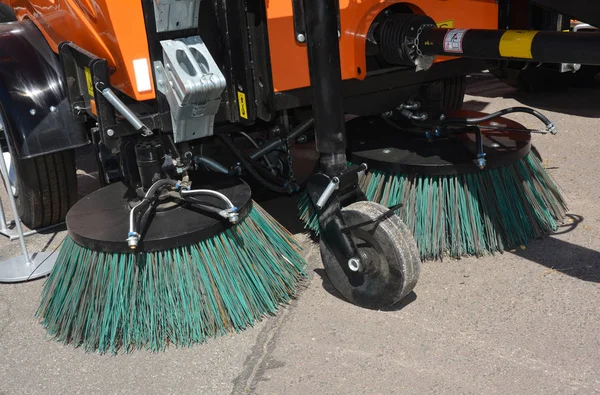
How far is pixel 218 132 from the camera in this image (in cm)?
246

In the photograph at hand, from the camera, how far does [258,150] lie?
2789 mm

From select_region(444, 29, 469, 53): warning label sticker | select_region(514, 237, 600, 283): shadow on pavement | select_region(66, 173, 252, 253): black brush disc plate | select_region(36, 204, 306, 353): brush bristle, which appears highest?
select_region(444, 29, 469, 53): warning label sticker

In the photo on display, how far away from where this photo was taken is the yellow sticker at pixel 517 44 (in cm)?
197

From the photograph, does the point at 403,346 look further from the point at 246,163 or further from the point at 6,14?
the point at 6,14

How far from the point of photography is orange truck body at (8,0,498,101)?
2.09 metres

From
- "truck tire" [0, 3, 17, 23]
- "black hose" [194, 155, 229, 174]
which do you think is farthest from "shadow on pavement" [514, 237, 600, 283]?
"truck tire" [0, 3, 17, 23]

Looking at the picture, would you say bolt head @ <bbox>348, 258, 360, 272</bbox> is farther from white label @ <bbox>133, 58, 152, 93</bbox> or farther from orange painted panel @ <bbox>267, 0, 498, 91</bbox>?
white label @ <bbox>133, 58, 152, 93</bbox>

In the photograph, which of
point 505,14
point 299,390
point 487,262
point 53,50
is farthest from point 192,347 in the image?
point 505,14

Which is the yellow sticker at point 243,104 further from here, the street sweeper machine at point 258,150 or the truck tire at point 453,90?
the truck tire at point 453,90

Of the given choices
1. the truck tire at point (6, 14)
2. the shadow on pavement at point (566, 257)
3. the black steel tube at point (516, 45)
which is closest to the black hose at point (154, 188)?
the black steel tube at point (516, 45)

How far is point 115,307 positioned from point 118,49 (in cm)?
77

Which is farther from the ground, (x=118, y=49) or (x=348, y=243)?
(x=118, y=49)

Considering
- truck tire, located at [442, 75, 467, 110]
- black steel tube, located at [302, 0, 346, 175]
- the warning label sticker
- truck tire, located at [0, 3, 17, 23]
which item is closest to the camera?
black steel tube, located at [302, 0, 346, 175]

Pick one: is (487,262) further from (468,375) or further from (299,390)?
(299,390)
